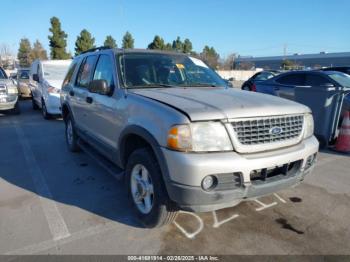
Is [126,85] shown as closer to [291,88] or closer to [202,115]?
[202,115]

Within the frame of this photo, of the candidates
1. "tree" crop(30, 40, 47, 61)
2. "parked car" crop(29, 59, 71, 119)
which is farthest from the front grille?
"tree" crop(30, 40, 47, 61)

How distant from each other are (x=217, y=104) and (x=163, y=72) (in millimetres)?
1424

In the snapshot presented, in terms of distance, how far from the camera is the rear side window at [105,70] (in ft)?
12.9

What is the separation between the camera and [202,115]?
8.80ft

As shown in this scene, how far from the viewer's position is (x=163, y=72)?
13.5 feet

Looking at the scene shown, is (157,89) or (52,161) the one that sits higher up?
(157,89)

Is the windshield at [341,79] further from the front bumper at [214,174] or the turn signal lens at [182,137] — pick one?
the turn signal lens at [182,137]

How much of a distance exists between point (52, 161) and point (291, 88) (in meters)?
6.58

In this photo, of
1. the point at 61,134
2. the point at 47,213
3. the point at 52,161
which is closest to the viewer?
the point at 47,213

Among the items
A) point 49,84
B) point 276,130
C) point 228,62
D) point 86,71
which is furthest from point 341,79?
point 228,62

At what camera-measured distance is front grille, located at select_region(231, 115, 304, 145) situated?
277 cm

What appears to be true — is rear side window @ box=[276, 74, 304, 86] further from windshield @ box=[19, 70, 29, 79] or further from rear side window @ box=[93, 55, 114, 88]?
windshield @ box=[19, 70, 29, 79]

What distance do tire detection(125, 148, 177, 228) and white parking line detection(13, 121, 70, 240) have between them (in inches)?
31.4

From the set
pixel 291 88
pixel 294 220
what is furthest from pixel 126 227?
pixel 291 88
